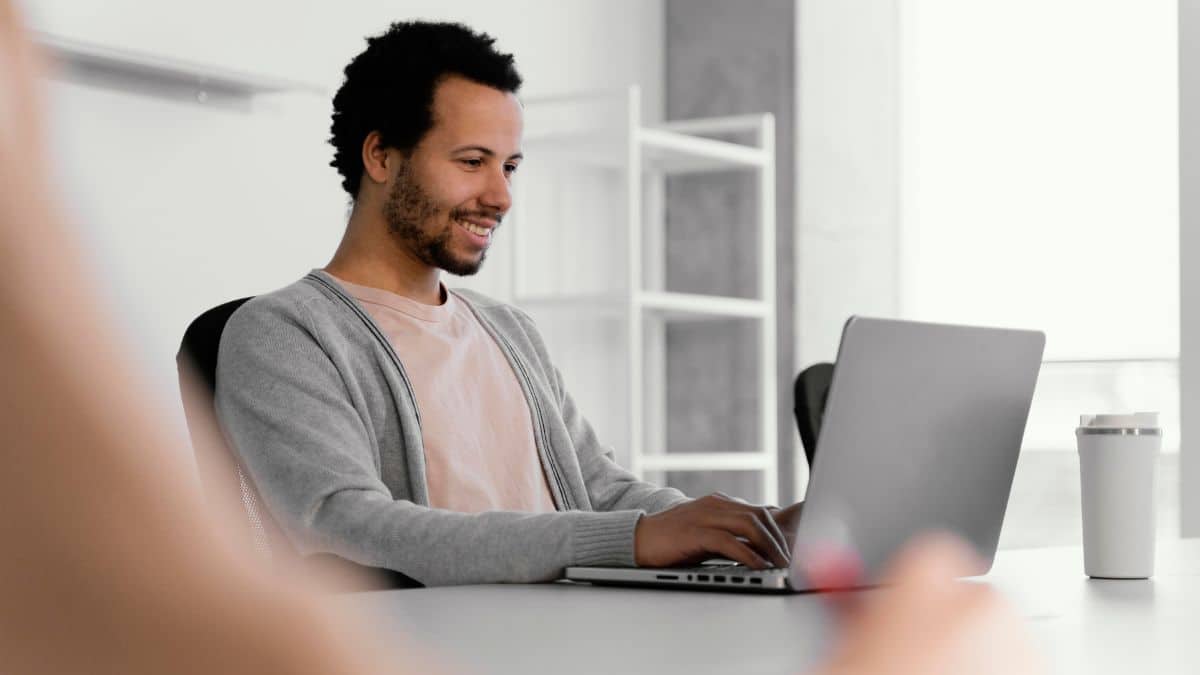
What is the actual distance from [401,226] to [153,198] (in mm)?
1400

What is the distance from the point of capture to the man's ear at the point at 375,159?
1721mm

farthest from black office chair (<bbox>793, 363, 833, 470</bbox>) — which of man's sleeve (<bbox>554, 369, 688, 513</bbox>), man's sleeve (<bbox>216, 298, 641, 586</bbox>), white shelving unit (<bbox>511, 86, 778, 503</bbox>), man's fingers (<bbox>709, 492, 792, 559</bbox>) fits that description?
white shelving unit (<bbox>511, 86, 778, 503</bbox>)

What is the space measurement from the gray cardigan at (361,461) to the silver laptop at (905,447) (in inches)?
2.0

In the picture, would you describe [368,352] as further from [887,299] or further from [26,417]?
[887,299]

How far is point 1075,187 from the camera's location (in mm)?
3777

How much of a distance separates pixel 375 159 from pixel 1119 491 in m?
0.94

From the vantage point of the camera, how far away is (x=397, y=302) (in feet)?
5.38

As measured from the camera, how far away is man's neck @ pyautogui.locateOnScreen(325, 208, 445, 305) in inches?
66.0

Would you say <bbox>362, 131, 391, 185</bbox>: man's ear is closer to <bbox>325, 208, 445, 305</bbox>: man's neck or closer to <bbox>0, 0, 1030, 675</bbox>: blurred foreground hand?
<bbox>325, 208, 445, 305</bbox>: man's neck

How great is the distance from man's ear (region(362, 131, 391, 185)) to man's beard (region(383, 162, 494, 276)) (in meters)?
0.03

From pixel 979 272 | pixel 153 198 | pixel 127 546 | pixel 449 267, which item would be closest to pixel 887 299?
pixel 979 272

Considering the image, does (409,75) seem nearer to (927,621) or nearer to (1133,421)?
(1133,421)

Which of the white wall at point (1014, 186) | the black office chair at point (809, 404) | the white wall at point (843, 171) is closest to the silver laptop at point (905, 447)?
the black office chair at point (809, 404)

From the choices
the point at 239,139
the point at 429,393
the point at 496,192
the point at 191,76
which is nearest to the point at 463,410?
Answer: the point at 429,393
